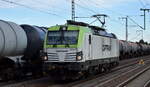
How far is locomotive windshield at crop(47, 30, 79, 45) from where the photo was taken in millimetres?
16734

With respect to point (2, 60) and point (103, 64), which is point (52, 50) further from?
point (103, 64)

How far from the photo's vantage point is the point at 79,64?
1622 centimetres

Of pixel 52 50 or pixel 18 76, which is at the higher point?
pixel 52 50

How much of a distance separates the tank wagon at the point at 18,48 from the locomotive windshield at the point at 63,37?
71.8 inches

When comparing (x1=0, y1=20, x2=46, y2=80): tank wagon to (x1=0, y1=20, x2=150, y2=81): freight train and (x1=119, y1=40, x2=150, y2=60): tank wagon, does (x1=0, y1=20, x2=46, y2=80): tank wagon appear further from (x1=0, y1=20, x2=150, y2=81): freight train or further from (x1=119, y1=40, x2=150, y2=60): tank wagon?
(x1=119, y1=40, x2=150, y2=60): tank wagon

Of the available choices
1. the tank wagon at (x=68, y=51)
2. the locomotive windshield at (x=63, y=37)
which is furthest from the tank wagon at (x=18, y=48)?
the locomotive windshield at (x=63, y=37)

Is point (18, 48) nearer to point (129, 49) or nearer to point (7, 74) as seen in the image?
point (7, 74)

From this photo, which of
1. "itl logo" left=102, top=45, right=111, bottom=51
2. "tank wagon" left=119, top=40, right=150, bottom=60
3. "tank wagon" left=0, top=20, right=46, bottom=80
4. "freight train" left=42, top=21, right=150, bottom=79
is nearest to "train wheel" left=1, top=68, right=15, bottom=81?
"tank wagon" left=0, top=20, right=46, bottom=80

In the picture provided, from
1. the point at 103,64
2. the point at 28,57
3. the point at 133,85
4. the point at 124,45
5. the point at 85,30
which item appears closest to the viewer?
the point at 133,85

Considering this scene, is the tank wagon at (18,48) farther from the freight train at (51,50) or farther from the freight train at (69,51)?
the freight train at (69,51)

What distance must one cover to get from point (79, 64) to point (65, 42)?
1497mm

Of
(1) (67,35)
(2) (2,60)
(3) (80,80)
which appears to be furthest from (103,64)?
(2) (2,60)

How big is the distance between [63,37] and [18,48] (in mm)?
2684

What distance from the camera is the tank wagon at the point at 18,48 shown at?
16453 millimetres
